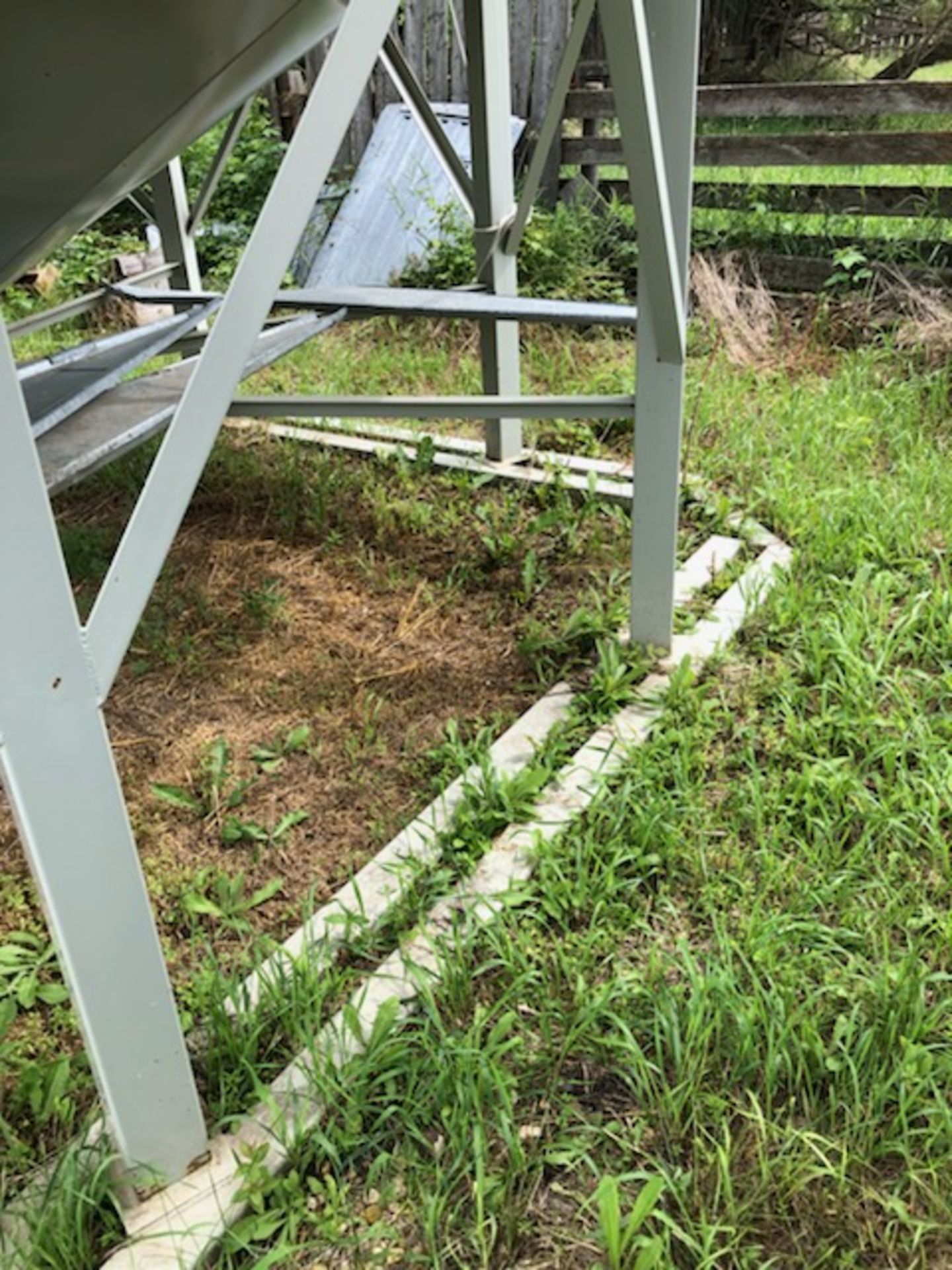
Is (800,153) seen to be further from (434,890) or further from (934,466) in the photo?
(434,890)

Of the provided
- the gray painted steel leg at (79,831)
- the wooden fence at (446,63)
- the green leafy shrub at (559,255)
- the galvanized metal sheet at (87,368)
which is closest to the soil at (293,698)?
the gray painted steel leg at (79,831)

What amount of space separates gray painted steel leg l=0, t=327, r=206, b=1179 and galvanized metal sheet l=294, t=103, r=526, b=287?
484 cm

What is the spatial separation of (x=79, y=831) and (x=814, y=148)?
185 inches

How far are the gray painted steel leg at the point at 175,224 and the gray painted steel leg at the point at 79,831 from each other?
10.4 feet

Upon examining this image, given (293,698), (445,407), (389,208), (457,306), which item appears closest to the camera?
(293,698)

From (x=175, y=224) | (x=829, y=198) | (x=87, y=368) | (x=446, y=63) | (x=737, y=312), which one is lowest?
(x=737, y=312)

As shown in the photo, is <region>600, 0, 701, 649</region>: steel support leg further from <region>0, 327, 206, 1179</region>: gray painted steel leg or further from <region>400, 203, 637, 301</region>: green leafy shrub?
<region>400, 203, 637, 301</region>: green leafy shrub

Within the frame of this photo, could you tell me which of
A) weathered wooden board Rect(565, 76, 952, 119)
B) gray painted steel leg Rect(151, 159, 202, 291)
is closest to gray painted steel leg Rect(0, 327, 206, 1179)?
gray painted steel leg Rect(151, 159, 202, 291)

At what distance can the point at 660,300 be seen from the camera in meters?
1.92

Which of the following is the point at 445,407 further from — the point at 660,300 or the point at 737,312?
the point at 737,312

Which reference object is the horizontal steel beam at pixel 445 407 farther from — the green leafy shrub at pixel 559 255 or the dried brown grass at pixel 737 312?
the green leafy shrub at pixel 559 255

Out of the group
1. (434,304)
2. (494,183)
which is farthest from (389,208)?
(434,304)

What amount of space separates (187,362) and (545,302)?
94 centimetres

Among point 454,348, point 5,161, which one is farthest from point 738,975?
point 454,348
